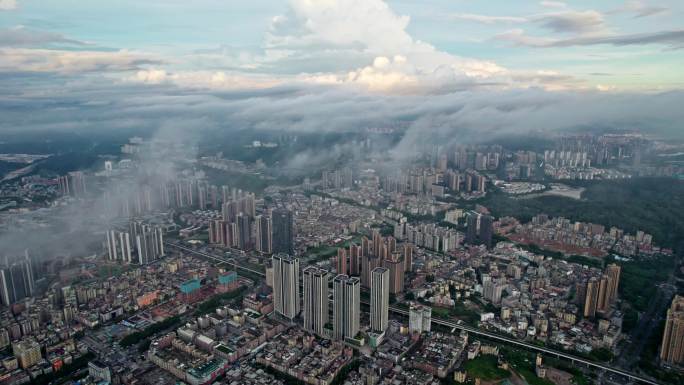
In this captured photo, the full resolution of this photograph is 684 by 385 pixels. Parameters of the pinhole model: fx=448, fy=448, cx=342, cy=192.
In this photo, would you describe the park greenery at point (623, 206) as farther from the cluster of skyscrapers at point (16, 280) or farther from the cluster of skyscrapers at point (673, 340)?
the cluster of skyscrapers at point (16, 280)

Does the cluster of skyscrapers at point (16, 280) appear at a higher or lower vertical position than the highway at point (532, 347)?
higher

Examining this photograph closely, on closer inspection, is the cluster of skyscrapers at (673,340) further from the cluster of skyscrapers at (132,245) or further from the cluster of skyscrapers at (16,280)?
the cluster of skyscrapers at (16,280)

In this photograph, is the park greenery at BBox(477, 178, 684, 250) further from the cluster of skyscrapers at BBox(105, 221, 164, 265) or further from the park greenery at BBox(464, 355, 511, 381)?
the cluster of skyscrapers at BBox(105, 221, 164, 265)

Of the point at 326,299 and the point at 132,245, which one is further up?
the point at 326,299

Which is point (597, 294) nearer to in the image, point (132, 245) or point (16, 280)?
point (132, 245)

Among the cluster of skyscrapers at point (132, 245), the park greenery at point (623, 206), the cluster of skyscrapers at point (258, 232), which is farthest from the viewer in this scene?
the park greenery at point (623, 206)

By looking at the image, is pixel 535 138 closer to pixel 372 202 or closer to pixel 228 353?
pixel 372 202

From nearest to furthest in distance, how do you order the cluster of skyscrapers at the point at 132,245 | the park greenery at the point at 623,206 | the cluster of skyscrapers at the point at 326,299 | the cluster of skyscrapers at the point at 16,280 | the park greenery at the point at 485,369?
the park greenery at the point at 485,369 < the cluster of skyscrapers at the point at 326,299 < the cluster of skyscrapers at the point at 16,280 < the cluster of skyscrapers at the point at 132,245 < the park greenery at the point at 623,206

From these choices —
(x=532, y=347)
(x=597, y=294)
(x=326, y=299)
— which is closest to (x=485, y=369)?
(x=532, y=347)

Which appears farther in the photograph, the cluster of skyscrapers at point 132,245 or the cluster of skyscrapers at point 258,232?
the cluster of skyscrapers at point 258,232

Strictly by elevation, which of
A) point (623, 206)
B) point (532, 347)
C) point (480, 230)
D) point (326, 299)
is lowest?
point (532, 347)

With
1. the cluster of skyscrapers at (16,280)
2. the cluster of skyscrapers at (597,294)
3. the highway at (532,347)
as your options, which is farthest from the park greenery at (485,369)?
the cluster of skyscrapers at (16,280)
